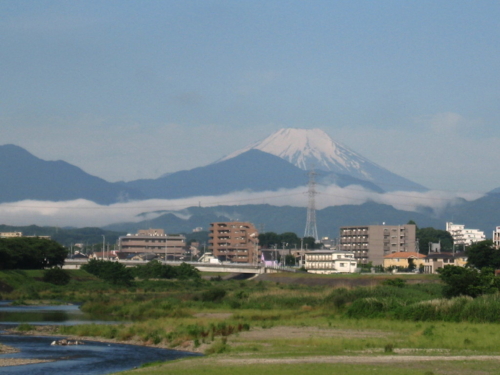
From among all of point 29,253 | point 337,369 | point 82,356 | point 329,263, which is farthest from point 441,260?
point 337,369

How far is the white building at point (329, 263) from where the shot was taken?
132 meters

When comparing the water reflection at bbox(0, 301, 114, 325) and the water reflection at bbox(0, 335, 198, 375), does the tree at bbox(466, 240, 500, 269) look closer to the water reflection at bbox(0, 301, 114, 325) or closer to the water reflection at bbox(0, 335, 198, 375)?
the water reflection at bbox(0, 301, 114, 325)

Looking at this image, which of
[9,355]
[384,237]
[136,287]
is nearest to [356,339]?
[9,355]

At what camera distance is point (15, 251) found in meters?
101

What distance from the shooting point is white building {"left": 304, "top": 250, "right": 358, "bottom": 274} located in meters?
132

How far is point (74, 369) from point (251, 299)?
34659 millimetres

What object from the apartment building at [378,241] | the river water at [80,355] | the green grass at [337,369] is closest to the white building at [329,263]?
the apartment building at [378,241]

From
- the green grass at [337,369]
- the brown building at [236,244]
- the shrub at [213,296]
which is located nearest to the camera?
the green grass at [337,369]

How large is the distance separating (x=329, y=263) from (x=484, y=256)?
30.3 metres

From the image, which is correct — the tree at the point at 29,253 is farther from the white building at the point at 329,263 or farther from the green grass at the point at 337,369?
the green grass at the point at 337,369

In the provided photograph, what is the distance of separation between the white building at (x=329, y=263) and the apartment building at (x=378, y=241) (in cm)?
3496

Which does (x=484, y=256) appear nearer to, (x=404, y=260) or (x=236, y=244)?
(x=404, y=260)

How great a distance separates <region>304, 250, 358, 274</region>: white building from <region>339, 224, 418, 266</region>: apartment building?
35.0 metres

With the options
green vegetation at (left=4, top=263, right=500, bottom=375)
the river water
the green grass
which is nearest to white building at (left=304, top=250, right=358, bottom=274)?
green vegetation at (left=4, top=263, right=500, bottom=375)
